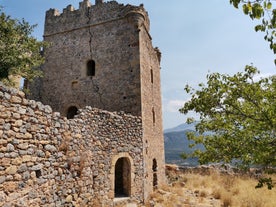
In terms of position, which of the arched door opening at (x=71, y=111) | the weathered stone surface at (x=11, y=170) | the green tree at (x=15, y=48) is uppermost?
the green tree at (x=15, y=48)

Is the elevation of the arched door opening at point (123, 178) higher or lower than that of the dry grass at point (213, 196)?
higher

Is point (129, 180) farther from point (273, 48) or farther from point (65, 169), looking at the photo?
point (273, 48)

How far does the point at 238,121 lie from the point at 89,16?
35.7 feet

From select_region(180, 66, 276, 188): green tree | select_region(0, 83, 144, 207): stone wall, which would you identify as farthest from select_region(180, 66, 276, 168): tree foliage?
select_region(0, 83, 144, 207): stone wall

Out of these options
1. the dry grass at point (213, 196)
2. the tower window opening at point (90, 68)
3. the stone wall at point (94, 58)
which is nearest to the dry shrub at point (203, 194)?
the dry grass at point (213, 196)

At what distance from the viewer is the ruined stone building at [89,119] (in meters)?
4.97

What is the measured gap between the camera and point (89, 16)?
13.1 metres

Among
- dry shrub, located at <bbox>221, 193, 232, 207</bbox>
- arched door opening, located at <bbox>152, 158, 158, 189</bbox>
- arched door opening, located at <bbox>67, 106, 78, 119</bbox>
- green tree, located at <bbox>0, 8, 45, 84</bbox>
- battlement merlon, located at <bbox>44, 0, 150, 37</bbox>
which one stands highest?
battlement merlon, located at <bbox>44, 0, 150, 37</bbox>

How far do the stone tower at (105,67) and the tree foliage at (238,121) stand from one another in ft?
18.1

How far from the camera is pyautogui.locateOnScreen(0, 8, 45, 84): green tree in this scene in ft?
28.8

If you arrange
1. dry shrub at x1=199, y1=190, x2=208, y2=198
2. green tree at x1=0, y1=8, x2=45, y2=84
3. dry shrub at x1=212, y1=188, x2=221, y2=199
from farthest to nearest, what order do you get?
1. dry shrub at x1=199, y1=190, x2=208, y2=198
2. dry shrub at x1=212, y1=188, x2=221, y2=199
3. green tree at x1=0, y1=8, x2=45, y2=84

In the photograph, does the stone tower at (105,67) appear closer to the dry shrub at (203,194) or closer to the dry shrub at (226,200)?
the dry shrub at (203,194)

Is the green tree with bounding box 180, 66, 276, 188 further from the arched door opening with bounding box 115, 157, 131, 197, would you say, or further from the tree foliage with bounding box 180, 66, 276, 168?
the arched door opening with bounding box 115, 157, 131, 197

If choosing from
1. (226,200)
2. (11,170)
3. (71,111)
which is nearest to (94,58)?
(71,111)
